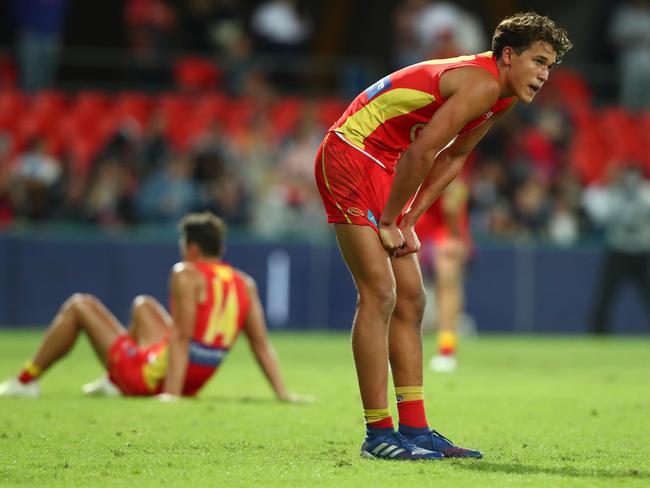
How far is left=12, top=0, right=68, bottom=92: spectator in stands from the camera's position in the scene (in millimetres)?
18781

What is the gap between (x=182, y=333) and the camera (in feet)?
30.0

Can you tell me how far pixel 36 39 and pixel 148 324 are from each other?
1022 centimetres

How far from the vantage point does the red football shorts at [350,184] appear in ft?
20.9

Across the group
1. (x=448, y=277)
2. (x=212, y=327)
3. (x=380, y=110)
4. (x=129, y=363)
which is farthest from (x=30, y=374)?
(x=448, y=277)

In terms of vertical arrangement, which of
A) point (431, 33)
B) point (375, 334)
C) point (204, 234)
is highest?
point (431, 33)

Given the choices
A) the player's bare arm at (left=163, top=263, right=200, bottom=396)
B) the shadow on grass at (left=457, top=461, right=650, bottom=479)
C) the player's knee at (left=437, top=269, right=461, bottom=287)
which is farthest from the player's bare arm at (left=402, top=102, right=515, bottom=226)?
the player's knee at (left=437, top=269, right=461, bottom=287)

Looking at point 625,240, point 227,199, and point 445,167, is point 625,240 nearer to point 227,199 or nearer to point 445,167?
point 227,199

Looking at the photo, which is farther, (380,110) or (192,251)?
(192,251)

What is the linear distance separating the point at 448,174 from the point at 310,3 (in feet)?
54.6

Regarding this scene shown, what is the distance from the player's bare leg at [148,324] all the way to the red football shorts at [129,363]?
0.33 feet

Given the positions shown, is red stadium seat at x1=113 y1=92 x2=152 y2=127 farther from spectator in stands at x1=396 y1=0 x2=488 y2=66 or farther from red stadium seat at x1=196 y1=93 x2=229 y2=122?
spectator in stands at x1=396 y1=0 x2=488 y2=66

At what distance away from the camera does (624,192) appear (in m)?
18.4

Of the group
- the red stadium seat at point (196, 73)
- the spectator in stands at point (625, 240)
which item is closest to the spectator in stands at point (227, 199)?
the red stadium seat at point (196, 73)

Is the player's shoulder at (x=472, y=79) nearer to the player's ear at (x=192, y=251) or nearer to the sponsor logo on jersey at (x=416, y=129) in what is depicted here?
the sponsor logo on jersey at (x=416, y=129)
